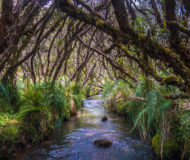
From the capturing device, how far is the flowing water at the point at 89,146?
11.6 feet

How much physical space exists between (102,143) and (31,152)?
162 cm

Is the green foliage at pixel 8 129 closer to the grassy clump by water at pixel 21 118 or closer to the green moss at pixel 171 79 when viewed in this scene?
the grassy clump by water at pixel 21 118

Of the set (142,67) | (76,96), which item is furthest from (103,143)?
(76,96)

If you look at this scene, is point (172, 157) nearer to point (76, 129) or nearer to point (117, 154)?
point (117, 154)

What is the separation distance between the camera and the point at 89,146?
4105 mm

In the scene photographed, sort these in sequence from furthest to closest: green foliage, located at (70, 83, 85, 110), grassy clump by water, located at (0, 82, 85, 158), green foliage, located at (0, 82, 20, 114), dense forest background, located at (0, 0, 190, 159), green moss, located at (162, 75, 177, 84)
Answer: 1. green foliage, located at (70, 83, 85, 110)
2. green foliage, located at (0, 82, 20, 114)
3. grassy clump by water, located at (0, 82, 85, 158)
4. green moss, located at (162, 75, 177, 84)
5. dense forest background, located at (0, 0, 190, 159)

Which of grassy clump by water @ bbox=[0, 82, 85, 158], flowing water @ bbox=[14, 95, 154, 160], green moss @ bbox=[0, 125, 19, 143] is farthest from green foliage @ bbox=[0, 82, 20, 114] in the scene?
flowing water @ bbox=[14, 95, 154, 160]

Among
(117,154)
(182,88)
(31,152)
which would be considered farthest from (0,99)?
(182,88)

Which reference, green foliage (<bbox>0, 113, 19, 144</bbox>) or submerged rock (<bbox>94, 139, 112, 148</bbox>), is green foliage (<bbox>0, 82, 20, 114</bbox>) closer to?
green foliage (<bbox>0, 113, 19, 144</bbox>)

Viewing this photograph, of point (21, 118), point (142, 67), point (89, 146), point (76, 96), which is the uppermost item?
point (142, 67)

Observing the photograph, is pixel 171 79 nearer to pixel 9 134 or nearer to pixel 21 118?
pixel 9 134

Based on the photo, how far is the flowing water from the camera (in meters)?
3.55

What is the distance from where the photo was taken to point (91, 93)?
13883 millimetres

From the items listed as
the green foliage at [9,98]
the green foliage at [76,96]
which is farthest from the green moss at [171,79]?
the green foliage at [76,96]
